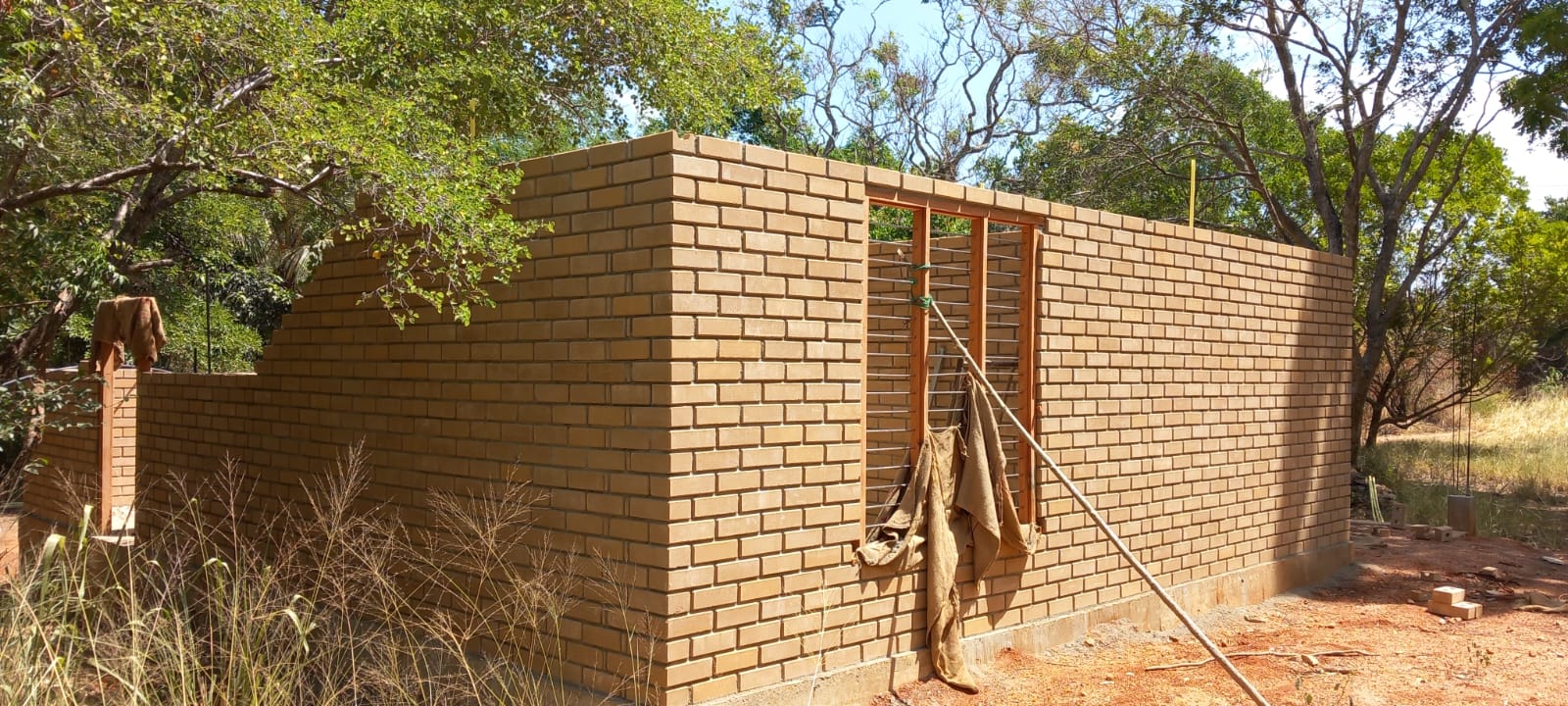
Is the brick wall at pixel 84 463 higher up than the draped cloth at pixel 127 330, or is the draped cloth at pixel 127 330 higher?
the draped cloth at pixel 127 330

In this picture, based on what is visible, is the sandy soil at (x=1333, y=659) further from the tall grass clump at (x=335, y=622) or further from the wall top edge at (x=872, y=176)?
the wall top edge at (x=872, y=176)

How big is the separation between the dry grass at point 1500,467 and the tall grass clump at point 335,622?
10.7 meters

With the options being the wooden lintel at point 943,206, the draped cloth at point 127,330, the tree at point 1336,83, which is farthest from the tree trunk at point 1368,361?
the draped cloth at point 127,330

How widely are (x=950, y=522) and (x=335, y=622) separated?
11.1ft

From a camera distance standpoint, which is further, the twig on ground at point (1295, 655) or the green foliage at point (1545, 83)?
the green foliage at point (1545, 83)

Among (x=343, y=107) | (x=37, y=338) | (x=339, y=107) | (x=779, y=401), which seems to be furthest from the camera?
(x=37, y=338)

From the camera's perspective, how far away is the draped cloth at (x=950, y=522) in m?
5.58

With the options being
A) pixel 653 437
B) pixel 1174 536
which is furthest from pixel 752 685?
pixel 1174 536

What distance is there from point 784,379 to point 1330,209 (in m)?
12.2

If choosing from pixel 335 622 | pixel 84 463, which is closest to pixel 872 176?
pixel 335 622

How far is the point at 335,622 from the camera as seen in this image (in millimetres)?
6039

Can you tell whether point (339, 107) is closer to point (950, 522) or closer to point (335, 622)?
point (335, 622)

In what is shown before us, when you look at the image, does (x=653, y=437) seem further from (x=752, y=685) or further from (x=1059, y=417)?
(x=1059, y=417)

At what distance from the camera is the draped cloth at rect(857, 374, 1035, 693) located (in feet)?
Result: 18.3
